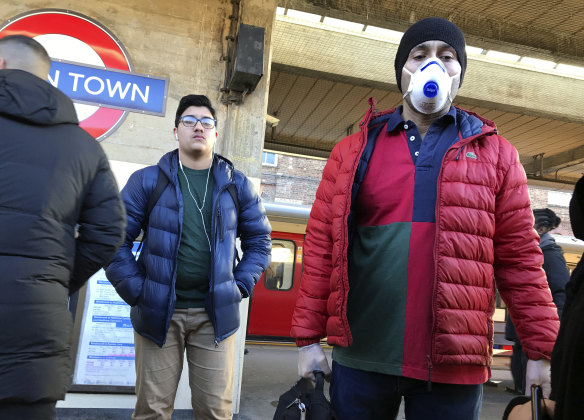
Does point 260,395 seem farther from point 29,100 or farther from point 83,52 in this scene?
point 29,100

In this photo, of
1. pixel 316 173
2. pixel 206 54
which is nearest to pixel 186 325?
pixel 206 54

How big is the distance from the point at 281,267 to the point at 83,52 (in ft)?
21.3

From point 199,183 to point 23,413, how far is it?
160 cm

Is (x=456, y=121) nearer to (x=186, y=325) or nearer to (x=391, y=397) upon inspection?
(x=391, y=397)

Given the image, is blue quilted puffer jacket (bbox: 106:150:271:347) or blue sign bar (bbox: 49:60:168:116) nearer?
blue quilted puffer jacket (bbox: 106:150:271:347)

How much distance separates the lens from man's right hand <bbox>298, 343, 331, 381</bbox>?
162 cm

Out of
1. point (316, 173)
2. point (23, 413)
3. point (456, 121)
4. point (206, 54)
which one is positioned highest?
point (316, 173)

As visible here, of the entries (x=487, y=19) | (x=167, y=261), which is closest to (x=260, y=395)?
(x=167, y=261)

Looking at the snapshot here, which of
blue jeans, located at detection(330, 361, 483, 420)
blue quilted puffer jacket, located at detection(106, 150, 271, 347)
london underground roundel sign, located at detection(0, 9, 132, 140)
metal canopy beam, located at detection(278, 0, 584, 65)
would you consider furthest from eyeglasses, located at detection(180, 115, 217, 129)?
metal canopy beam, located at detection(278, 0, 584, 65)

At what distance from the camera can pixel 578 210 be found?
1.13 m

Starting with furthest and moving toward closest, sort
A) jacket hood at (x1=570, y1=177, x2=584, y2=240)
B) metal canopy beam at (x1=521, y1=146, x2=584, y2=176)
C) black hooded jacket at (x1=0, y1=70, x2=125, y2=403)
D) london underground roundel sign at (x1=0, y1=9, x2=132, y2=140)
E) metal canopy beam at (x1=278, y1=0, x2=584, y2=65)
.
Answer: metal canopy beam at (x1=521, y1=146, x2=584, y2=176)
metal canopy beam at (x1=278, y1=0, x2=584, y2=65)
london underground roundel sign at (x1=0, y1=9, x2=132, y2=140)
black hooded jacket at (x1=0, y1=70, x2=125, y2=403)
jacket hood at (x1=570, y1=177, x2=584, y2=240)

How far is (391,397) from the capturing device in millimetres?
1593

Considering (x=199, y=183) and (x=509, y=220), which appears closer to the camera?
(x=509, y=220)

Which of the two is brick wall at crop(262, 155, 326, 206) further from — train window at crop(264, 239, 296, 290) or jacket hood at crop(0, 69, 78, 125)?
jacket hood at crop(0, 69, 78, 125)
